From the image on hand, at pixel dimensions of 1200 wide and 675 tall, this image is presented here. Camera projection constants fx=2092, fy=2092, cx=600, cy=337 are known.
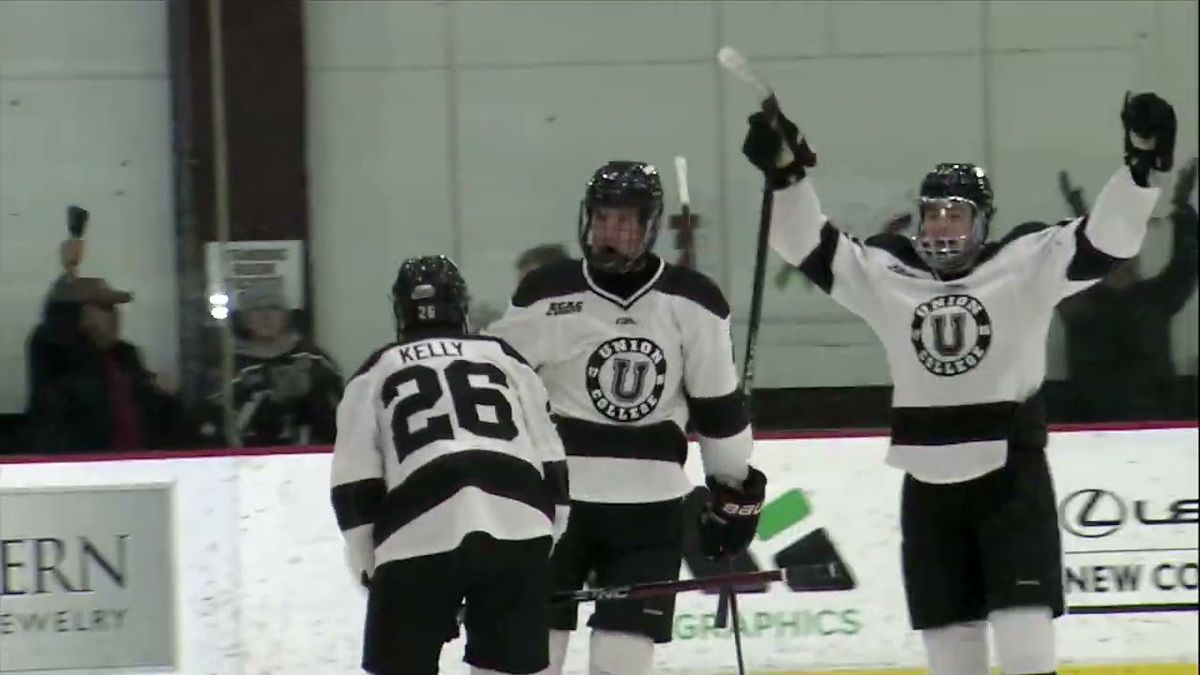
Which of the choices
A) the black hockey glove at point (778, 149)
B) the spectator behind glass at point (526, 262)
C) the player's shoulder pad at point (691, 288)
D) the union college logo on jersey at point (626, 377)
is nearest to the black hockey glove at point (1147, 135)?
the black hockey glove at point (778, 149)

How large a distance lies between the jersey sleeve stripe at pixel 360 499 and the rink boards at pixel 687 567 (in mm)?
1421

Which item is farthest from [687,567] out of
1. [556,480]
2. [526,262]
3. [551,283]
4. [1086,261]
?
[556,480]

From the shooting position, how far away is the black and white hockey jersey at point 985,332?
3484 mm

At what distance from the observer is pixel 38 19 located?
4.70 metres

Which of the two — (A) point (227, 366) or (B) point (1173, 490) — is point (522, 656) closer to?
(A) point (227, 366)

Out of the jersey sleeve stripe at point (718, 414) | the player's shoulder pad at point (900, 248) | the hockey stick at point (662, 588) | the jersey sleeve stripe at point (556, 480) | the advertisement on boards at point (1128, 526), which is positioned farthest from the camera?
the advertisement on boards at point (1128, 526)

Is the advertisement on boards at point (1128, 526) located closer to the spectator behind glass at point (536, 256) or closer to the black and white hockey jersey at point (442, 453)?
the spectator behind glass at point (536, 256)

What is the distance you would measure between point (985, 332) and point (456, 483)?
3.35 feet

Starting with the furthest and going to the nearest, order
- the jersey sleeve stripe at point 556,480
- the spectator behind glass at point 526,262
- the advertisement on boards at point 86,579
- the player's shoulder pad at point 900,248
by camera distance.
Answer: the spectator behind glass at point 526,262 → the advertisement on boards at point 86,579 → the player's shoulder pad at point 900,248 → the jersey sleeve stripe at point 556,480

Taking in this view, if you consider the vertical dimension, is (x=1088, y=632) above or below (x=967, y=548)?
below

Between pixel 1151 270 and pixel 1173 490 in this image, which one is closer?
pixel 1173 490

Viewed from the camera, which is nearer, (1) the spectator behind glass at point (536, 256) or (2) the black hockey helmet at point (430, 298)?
(2) the black hockey helmet at point (430, 298)

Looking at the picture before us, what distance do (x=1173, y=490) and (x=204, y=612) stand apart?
2146 mm

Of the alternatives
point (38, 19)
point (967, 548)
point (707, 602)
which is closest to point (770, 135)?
point (967, 548)
